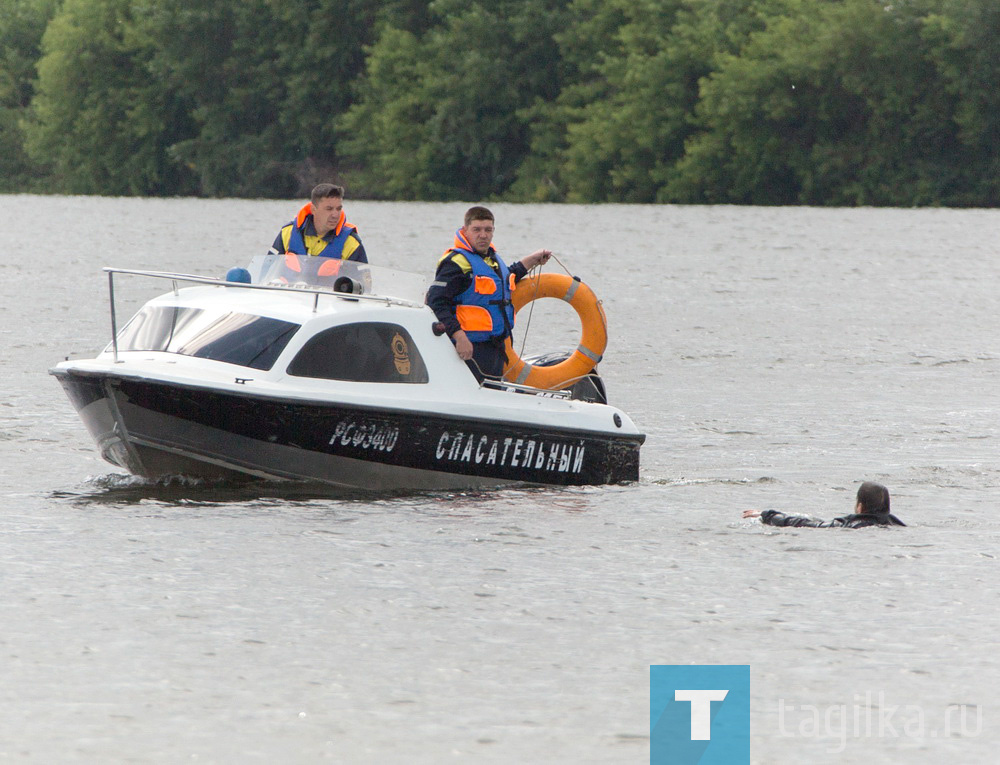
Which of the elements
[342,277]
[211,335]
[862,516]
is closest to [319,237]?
[342,277]

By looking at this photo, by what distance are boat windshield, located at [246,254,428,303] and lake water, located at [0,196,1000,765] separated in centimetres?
147

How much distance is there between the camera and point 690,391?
2094 cm

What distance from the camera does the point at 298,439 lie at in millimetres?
11930

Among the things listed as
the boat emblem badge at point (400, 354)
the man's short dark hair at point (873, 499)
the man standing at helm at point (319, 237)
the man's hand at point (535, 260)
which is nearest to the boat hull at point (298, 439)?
the boat emblem badge at point (400, 354)

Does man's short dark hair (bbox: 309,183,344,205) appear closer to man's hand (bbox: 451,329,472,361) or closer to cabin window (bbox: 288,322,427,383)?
cabin window (bbox: 288,322,427,383)

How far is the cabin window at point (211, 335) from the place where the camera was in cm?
1200

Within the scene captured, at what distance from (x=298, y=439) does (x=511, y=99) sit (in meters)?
66.0

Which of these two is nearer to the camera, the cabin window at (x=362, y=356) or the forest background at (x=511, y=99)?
the cabin window at (x=362, y=356)

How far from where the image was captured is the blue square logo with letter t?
24.5ft

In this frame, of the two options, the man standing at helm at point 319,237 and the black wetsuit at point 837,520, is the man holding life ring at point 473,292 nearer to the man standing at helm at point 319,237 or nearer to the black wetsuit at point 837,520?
the man standing at helm at point 319,237

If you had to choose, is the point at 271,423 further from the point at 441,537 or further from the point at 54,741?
the point at 54,741

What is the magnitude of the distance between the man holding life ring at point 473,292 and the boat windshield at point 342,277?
0.63ft

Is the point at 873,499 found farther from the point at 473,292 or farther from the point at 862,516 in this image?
the point at 473,292

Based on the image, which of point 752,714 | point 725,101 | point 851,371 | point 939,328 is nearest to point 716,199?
point 725,101
